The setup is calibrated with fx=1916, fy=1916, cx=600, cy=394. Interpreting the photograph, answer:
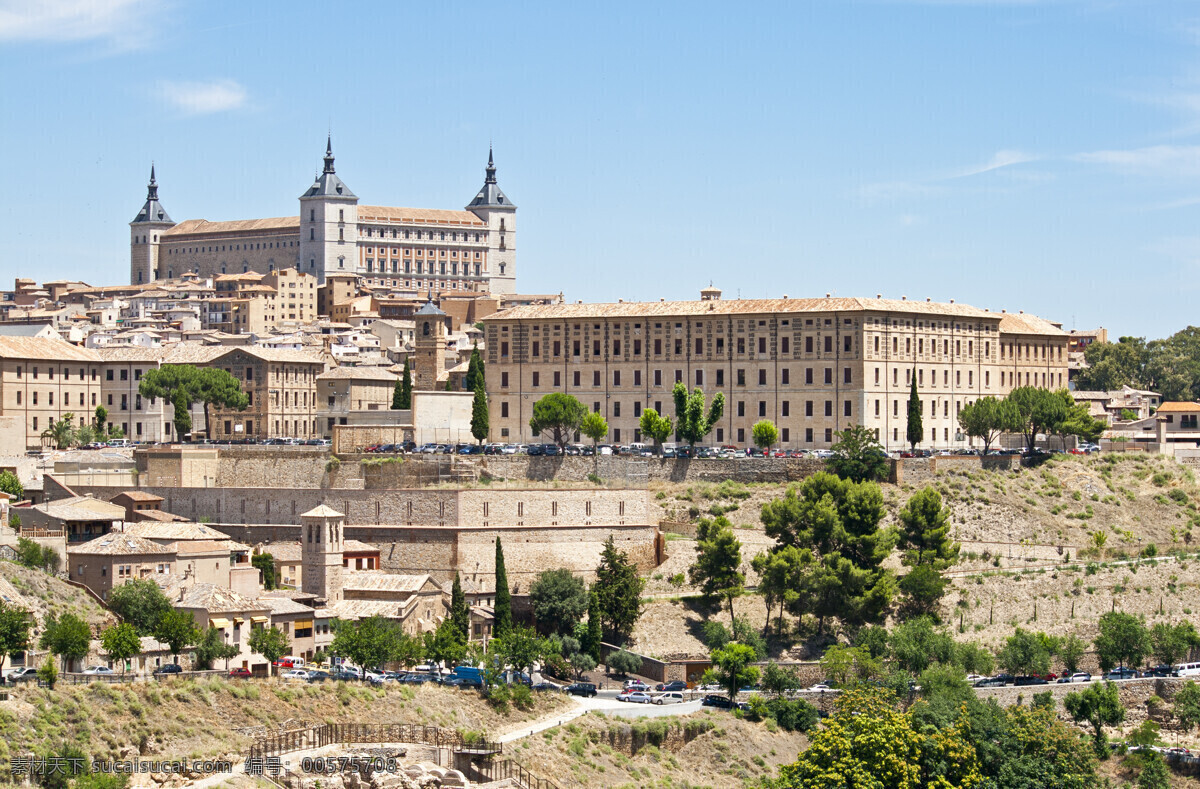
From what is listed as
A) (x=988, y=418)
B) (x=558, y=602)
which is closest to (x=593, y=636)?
(x=558, y=602)

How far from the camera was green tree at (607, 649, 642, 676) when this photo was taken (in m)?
61.2

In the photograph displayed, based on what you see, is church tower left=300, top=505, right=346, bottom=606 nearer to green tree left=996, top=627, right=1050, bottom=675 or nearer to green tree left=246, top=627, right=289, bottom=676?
green tree left=246, top=627, right=289, bottom=676

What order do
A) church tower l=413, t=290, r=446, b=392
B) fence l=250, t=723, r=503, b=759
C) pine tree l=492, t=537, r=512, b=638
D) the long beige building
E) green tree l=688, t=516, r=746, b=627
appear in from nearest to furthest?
1. fence l=250, t=723, r=503, b=759
2. pine tree l=492, t=537, r=512, b=638
3. green tree l=688, t=516, r=746, b=627
4. the long beige building
5. church tower l=413, t=290, r=446, b=392

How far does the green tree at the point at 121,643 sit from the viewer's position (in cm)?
5275

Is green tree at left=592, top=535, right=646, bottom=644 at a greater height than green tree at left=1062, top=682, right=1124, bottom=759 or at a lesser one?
greater

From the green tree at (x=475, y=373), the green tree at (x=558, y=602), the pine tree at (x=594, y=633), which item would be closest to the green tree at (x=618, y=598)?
the pine tree at (x=594, y=633)

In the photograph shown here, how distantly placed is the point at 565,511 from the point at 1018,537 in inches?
702

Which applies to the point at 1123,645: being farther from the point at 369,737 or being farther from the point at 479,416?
the point at 479,416

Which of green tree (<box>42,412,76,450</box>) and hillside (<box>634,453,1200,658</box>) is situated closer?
hillside (<box>634,453,1200,658</box>)

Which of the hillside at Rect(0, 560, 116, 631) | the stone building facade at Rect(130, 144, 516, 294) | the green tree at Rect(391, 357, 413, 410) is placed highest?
the stone building facade at Rect(130, 144, 516, 294)

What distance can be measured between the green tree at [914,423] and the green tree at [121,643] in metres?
37.0

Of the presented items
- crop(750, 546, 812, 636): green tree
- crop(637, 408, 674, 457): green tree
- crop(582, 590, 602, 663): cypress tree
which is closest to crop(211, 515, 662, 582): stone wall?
crop(582, 590, 602, 663): cypress tree

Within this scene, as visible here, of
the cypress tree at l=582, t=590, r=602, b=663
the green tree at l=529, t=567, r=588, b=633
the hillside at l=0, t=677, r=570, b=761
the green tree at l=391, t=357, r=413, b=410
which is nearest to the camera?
the hillside at l=0, t=677, r=570, b=761

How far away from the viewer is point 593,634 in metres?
61.6
